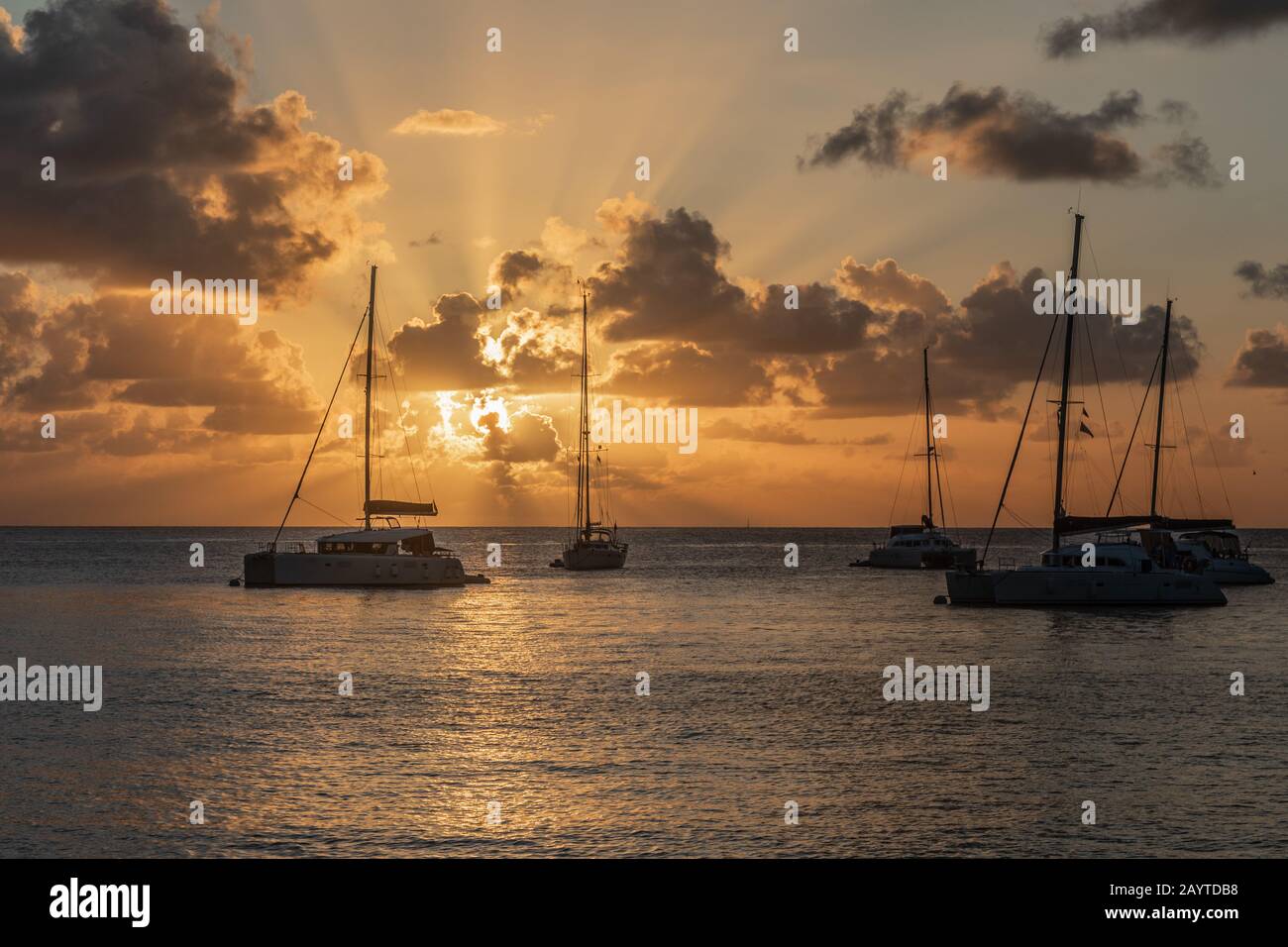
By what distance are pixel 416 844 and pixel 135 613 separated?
6707 cm

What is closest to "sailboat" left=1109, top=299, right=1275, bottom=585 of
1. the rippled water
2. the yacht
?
the yacht

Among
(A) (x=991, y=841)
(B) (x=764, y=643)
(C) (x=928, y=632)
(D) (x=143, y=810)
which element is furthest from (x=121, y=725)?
(C) (x=928, y=632)

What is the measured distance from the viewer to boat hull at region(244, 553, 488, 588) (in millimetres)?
96688

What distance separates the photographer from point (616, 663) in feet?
175

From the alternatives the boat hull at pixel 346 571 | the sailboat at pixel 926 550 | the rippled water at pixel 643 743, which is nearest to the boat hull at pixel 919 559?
the sailboat at pixel 926 550

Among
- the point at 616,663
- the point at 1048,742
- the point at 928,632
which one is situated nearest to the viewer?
the point at 1048,742

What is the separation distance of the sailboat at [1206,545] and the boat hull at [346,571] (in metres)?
57.6

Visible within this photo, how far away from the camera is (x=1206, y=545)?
11938cm

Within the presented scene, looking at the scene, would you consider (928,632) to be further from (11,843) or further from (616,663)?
(11,843)

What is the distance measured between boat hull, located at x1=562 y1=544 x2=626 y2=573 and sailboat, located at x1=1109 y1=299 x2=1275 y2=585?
58.0 m

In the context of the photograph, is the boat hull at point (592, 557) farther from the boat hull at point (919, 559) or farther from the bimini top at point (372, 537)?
the bimini top at point (372, 537)

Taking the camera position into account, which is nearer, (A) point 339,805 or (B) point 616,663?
(A) point 339,805

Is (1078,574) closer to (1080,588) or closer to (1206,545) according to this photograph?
(1080,588)

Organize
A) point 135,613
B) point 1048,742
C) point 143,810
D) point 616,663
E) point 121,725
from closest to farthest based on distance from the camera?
point 143,810
point 1048,742
point 121,725
point 616,663
point 135,613
